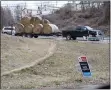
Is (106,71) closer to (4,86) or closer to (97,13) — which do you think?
(4,86)

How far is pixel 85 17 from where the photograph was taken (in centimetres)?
8081

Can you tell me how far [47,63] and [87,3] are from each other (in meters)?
75.8

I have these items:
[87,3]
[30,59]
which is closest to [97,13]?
[87,3]

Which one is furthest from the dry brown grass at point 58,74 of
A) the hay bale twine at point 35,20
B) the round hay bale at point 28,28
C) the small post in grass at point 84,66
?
the hay bale twine at point 35,20

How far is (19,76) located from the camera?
14469 millimetres

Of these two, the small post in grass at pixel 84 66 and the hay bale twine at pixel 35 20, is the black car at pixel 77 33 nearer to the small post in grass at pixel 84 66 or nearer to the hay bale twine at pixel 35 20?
the hay bale twine at pixel 35 20

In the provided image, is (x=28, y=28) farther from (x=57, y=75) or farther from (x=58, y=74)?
(x=57, y=75)

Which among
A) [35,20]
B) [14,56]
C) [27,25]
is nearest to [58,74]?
[14,56]

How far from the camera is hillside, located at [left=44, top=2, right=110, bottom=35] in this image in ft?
234

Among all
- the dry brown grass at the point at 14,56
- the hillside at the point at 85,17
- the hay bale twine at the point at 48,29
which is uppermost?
the dry brown grass at the point at 14,56

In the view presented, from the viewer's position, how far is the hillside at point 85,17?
7119cm

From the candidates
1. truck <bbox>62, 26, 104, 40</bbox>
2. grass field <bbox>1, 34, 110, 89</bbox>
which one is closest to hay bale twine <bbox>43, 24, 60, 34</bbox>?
truck <bbox>62, 26, 104, 40</bbox>

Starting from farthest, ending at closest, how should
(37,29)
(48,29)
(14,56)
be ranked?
(48,29), (37,29), (14,56)

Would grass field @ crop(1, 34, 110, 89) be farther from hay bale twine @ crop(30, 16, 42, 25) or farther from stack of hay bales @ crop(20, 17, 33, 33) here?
hay bale twine @ crop(30, 16, 42, 25)
